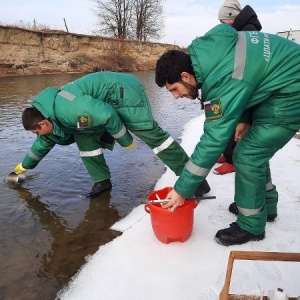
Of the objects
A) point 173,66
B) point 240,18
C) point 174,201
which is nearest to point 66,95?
point 173,66

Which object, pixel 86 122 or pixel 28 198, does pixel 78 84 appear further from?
pixel 28 198

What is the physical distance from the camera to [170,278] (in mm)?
2119

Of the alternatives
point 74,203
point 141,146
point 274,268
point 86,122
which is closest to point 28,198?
point 74,203

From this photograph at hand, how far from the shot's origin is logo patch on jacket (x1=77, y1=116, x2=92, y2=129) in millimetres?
2903

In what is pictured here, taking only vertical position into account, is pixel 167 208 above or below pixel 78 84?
below

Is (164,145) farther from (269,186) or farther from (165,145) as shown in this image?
(269,186)

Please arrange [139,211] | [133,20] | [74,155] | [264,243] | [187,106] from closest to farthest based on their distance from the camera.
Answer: [264,243] → [139,211] → [74,155] → [187,106] → [133,20]

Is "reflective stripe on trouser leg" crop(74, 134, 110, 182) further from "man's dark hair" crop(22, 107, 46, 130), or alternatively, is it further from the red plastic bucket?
the red plastic bucket

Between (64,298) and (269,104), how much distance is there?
1.83m

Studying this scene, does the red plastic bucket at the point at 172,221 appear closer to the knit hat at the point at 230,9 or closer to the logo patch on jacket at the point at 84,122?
the logo patch on jacket at the point at 84,122

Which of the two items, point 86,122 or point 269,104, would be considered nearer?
point 269,104

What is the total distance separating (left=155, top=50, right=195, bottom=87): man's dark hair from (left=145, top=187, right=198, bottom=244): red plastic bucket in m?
0.92

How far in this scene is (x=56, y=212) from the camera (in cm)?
318

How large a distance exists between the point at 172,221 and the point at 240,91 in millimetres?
1061
